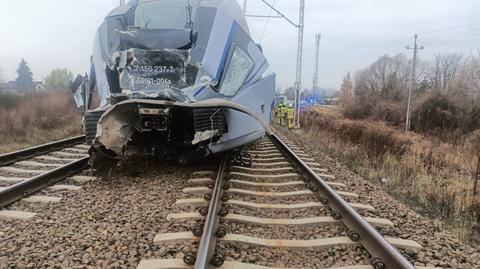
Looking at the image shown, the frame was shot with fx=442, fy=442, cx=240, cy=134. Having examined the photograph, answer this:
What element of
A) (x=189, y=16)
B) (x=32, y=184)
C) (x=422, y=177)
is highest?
(x=189, y=16)

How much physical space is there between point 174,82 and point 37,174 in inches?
106

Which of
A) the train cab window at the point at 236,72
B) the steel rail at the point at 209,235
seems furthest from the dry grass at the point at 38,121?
the steel rail at the point at 209,235

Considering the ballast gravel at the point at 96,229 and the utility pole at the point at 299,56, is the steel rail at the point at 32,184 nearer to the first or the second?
the ballast gravel at the point at 96,229

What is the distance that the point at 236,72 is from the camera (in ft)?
23.3

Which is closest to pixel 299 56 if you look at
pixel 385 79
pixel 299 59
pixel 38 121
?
pixel 299 59

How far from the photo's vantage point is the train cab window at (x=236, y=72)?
6.80 metres

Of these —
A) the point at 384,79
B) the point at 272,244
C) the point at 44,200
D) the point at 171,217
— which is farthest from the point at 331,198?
the point at 384,79

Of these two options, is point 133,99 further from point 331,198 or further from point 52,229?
point 331,198

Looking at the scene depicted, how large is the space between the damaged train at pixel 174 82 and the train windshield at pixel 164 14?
2cm

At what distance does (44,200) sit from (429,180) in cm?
771

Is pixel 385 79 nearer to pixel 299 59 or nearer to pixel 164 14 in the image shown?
pixel 299 59

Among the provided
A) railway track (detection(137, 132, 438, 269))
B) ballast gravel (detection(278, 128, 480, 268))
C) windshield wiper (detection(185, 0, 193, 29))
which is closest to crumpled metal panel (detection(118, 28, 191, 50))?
windshield wiper (detection(185, 0, 193, 29))

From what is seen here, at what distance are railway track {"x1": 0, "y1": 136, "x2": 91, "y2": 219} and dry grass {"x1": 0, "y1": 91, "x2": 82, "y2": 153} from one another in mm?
3342

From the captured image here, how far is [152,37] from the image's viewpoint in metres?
6.73
